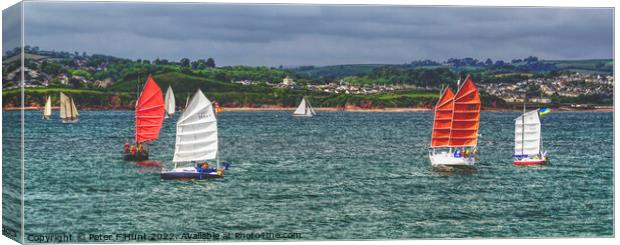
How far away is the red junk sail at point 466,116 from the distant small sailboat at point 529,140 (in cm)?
125

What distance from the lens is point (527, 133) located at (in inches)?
1447

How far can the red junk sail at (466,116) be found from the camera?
37.1 meters

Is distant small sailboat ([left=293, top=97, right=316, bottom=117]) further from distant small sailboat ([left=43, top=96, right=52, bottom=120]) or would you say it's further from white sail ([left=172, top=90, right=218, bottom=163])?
distant small sailboat ([left=43, top=96, right=52, bottom=120])

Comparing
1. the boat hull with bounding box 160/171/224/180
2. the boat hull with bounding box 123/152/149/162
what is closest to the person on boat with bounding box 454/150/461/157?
the boat hull with bounding box 160/171/224/180

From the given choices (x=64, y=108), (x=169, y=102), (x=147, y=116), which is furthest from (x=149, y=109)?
(x=64, y=108)

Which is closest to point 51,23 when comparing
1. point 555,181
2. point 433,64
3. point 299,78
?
point 299,78

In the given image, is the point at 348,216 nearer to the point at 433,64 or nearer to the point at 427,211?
the point at 427,211

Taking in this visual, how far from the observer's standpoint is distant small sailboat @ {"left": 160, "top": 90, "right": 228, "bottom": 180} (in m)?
36.2

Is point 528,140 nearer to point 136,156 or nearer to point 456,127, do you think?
point 456,127

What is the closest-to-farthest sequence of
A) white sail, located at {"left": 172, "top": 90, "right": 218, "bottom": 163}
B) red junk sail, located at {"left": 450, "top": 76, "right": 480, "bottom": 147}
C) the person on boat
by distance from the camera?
white sail, located at {"left": 172, "top": 90, "right": 218, "bottom": 163}, red junk sail, located at {"left": 450, "top": 76, "right": 480, "bottom": 147}, the person on boat

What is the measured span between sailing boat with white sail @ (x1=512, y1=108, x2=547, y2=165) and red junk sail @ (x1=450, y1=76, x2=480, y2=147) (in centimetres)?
125

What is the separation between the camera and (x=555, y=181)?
3622 centimetres

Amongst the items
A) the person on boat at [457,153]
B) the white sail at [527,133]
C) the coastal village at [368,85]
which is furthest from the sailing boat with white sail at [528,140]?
the person on boat at [457,153]

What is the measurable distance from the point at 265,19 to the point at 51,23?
18.9 ft
